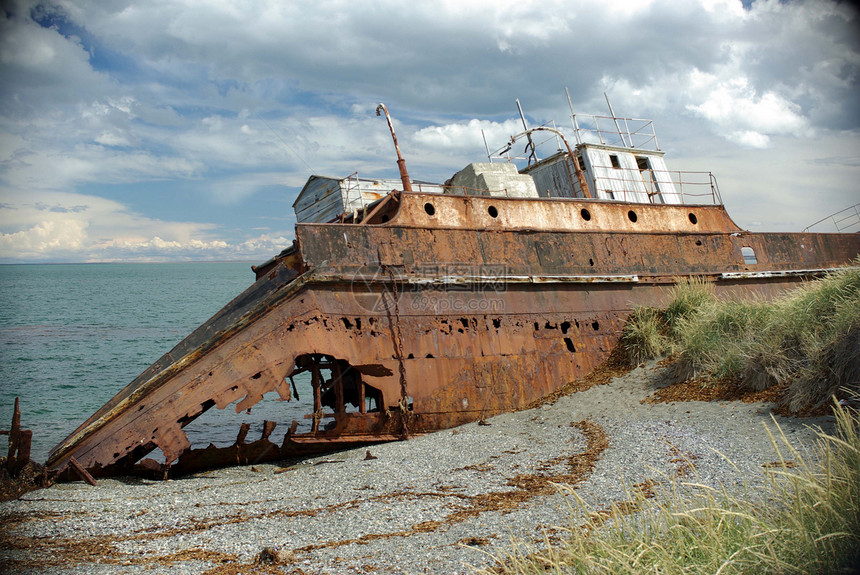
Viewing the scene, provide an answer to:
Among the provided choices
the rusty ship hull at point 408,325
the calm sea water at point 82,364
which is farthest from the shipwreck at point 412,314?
the calm sea water at point 82,364

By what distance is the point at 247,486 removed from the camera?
6.02m

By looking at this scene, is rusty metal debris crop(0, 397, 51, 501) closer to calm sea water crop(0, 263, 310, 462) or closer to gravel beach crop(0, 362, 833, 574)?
gravel beach crop(0, 362, 833, 574)

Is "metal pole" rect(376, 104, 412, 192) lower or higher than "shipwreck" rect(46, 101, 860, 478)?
higher

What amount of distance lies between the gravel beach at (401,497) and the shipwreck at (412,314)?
0.48 metres

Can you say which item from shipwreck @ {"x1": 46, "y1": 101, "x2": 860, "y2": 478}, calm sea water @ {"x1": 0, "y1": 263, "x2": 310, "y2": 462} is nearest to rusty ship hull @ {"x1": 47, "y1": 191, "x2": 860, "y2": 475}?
shipwreck @ {"x1": 46, "y1": 101, "x2": 860, "y2": 478}

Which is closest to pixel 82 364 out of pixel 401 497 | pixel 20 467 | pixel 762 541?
pixel 20 467

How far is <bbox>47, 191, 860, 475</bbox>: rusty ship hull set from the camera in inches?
253

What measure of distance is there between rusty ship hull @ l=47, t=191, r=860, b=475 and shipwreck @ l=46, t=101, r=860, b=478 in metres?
0.02

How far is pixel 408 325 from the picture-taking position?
24.9 feet

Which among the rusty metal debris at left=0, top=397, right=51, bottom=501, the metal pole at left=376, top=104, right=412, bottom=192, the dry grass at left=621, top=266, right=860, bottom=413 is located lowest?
the dry grass at left=621, top=266, right=860, bottom=413

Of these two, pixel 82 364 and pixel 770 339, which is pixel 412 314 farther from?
pixel 82 364

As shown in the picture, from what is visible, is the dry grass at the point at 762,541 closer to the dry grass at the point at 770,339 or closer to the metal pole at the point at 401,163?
the dry grass at the point at 770,339

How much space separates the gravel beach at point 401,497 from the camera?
3.88 metres

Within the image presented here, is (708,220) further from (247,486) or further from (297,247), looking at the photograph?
(247,486)
